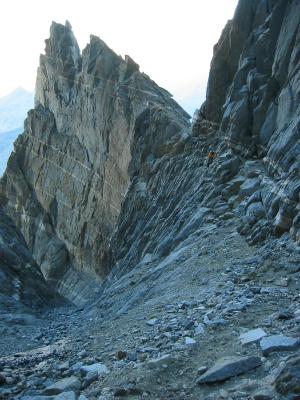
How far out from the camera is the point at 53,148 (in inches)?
2793

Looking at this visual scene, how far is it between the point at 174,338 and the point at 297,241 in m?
6.11

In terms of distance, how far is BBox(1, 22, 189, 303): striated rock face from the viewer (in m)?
52.5

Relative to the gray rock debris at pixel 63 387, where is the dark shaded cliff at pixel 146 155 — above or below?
above

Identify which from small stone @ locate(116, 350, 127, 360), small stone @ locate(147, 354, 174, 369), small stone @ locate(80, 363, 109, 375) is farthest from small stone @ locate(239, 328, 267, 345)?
small stone @ locate(80, 363, 109, 375)

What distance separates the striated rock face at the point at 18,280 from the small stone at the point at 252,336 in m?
22.6

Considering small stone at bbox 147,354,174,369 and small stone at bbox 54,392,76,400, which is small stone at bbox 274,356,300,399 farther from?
small stone at bbox 54,392,76,400

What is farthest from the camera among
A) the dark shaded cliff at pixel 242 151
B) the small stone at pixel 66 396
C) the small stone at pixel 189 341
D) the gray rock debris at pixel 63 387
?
the dark shaded cliff at pixel 242 151

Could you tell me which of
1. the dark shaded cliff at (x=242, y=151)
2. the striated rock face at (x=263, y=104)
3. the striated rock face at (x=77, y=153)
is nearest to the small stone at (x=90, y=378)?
the striated rock face at (x=263, y=104)

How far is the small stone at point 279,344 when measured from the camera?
29.8ft

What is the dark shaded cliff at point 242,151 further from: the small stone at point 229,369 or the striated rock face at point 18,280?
the small stone at point 229,369

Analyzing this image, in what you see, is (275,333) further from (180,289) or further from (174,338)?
(180,289)

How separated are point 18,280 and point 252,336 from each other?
31.0m

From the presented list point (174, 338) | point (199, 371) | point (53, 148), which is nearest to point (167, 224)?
point (174, 338)

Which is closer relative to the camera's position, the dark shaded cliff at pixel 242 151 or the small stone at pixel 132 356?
the small stone at pixel 132 356
